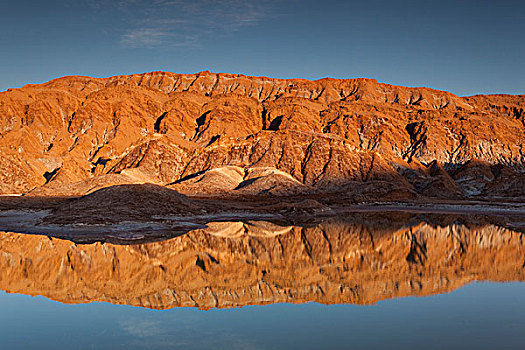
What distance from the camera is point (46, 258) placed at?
20.5 metres

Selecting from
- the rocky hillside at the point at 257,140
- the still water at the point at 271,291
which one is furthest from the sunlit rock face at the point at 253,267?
the rocky hillside at the point at 257,140

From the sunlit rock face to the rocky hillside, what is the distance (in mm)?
39521

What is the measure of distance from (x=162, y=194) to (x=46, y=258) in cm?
2380

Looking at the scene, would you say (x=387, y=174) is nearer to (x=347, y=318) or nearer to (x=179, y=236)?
(x=179, y=236)

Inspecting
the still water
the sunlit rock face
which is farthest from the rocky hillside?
the still water

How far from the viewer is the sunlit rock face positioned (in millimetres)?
14641

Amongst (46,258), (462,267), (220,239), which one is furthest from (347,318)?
(220,239)

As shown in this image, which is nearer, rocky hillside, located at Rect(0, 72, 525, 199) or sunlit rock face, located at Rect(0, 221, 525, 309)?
sunlit rock face, located at Rect(0, 221, 525, 309)

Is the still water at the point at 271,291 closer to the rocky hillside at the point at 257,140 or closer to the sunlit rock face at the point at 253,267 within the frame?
the sunlit rock face at the point at 253,267

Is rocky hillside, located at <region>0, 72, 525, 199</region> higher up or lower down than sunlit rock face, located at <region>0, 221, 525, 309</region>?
higher up

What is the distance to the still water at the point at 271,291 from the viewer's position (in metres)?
10.4

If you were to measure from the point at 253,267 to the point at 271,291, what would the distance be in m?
4.24

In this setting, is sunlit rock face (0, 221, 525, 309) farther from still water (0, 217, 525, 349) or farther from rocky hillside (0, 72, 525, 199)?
rocky hillside (0, 72, 525, 199)

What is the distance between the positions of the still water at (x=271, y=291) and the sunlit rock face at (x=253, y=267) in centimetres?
5
